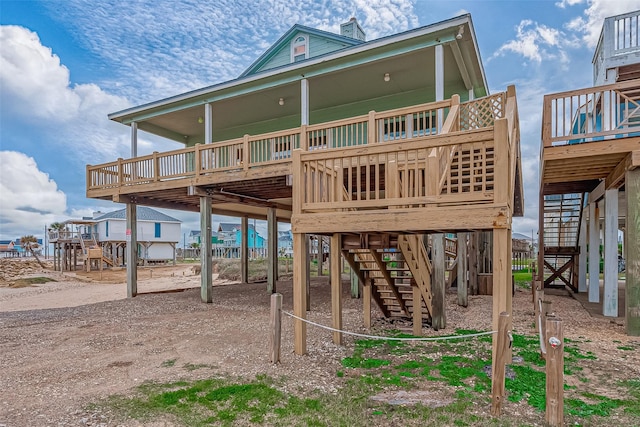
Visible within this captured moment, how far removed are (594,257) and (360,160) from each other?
8.76m

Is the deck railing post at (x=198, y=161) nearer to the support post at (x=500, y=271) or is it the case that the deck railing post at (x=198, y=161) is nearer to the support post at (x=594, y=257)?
the support post at (x=500, y=271)

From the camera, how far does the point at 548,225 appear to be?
47.0ft

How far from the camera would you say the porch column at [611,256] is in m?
8.45

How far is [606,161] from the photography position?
26.6 ft

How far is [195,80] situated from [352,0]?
14.2 meters

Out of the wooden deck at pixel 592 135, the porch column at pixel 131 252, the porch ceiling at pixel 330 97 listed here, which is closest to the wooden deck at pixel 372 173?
the porch column at pixel 131 252

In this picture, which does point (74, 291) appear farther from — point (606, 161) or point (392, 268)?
point (606, 161)

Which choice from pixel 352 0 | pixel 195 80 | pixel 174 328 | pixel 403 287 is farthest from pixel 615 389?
pixel 195 80

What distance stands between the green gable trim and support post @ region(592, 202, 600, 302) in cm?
922

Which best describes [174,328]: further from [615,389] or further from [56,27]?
[56,27]

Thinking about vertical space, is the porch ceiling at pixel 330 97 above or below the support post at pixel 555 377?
above

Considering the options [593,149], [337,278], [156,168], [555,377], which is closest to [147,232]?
[156,168]

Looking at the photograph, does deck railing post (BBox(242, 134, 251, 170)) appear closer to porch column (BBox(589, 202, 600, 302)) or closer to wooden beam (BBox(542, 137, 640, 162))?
wooden beam (BBox(542, 137, 640, 162))

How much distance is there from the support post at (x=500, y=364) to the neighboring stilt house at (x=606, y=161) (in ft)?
16.7
